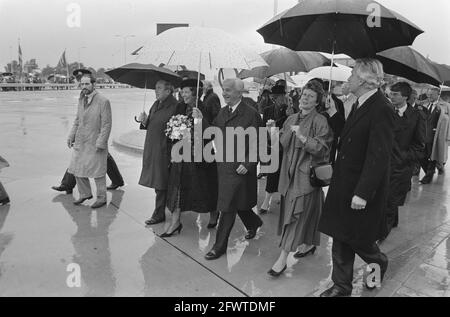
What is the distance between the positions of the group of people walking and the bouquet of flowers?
0.10 m

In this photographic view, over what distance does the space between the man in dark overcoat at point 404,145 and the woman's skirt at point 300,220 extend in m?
1.27

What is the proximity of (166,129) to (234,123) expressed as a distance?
0.89 meters

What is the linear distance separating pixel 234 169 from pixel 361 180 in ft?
4.42

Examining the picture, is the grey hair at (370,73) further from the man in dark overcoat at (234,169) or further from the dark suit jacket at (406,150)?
the dark suit jacket at (406,150)

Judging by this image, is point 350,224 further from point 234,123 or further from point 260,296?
point 234,123

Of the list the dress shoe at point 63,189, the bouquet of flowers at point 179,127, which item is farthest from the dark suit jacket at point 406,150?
the dress shoe at point 63,189

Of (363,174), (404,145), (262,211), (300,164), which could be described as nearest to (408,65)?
(404,145)

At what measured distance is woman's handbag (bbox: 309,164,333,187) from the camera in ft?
11.1

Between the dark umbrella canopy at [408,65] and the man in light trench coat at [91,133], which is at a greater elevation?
the dark umbrella canopy at [408,65]

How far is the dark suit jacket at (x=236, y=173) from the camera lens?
386 cm

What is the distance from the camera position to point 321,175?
3398 mm

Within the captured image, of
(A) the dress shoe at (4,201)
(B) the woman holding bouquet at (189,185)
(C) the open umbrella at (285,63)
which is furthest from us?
(C) the open umbrella at (285,63)
